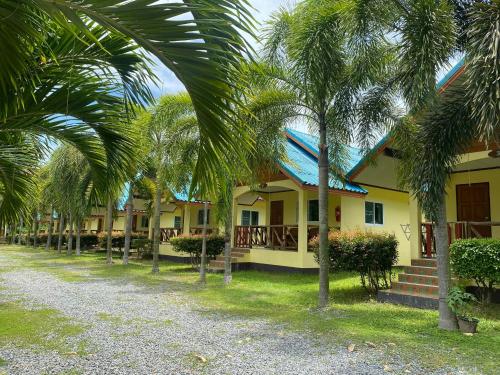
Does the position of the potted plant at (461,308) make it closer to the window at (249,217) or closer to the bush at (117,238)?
the window at (249,217)

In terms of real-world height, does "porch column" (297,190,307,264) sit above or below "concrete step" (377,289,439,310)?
above

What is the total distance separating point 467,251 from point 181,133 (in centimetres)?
812

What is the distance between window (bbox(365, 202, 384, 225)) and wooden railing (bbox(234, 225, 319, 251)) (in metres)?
2.21

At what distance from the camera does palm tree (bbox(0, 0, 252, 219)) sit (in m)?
2.08

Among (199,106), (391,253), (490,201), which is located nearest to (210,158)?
(199,106)

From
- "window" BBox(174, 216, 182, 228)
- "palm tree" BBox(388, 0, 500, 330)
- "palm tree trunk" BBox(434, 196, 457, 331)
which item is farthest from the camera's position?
"window" BBox(174, 216, 182, 228)

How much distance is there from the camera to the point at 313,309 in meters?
8.62

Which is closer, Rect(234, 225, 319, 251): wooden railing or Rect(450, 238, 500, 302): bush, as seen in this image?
Rect(450, 238, 500, 302): bush

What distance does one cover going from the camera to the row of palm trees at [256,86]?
2258 millimetres

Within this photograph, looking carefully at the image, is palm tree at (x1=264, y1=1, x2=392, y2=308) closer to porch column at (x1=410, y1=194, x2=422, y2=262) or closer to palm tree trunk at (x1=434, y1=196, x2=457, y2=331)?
palm tree trunk at (x1=434, y1=196, x2=457, y2=331)

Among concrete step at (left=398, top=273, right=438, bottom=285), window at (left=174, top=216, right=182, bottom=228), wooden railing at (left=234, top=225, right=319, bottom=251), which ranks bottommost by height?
concrete step at (left=398, top=273, right=438, bottom=285)

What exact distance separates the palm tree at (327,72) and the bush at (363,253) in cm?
105

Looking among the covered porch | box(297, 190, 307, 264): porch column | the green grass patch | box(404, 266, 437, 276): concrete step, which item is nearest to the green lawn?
box(297, 190, 307, 264): porch column

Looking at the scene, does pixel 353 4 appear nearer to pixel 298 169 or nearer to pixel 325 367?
pixel 325 367
